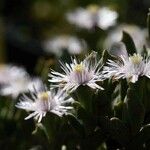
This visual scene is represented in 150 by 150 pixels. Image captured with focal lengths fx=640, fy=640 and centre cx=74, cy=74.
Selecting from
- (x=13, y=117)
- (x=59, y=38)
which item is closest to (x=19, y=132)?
(x=13, y=117)

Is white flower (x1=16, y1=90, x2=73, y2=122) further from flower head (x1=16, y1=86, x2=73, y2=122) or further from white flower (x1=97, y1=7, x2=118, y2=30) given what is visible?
white flower (x1=97, y1=7, x2=118, y2=30)

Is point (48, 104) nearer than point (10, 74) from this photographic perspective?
Yes

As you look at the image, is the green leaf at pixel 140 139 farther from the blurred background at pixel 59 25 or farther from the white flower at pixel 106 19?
the white flower at pixel 106 19

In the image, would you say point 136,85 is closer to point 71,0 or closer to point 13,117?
point 13,117

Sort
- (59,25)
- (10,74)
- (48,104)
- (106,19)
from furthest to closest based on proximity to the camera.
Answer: (59,25) → (106,19) → (10,74) → (48,104)

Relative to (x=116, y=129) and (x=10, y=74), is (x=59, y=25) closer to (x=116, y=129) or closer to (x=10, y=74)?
(x=10, y=74)

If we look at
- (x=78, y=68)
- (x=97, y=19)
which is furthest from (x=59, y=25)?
(x=78, y=68)

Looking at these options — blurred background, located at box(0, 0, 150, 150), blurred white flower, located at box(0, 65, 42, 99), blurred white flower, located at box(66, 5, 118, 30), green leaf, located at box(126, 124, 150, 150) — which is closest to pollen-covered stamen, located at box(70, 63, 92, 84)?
green leaf, located at box(126, 124, 150, 150)

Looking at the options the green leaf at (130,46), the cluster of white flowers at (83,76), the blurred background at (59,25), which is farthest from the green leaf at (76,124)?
the blurred background at (59,25)

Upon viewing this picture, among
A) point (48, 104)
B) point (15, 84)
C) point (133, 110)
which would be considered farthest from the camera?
point (15, 84)
